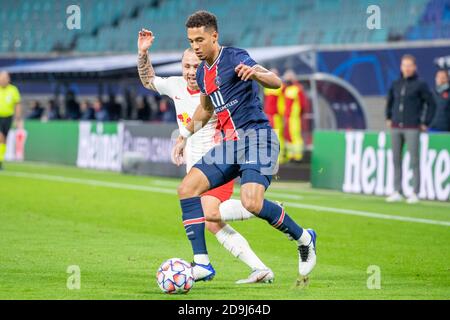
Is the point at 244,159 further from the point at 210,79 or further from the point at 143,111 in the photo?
the point at 143,111

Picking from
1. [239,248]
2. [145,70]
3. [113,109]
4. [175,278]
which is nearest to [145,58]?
[145,70]

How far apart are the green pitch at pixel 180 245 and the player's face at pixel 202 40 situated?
186cm

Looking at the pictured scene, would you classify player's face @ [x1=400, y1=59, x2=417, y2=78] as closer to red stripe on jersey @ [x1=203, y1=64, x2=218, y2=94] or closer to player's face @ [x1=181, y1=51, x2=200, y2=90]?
player's face @ [x1=181, y1=51, x2=200, y2=90]

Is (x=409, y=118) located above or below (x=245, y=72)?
below

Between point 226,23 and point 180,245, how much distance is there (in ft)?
81.5

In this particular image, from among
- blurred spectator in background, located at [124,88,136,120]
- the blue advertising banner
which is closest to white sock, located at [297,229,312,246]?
the blue advertising banner

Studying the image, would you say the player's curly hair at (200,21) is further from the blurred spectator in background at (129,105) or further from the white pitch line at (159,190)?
the blurred spectator in background at (129,105)

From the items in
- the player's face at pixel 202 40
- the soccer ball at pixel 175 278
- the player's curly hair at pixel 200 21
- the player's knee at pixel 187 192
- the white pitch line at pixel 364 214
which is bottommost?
the white pitch line at pixel 364 214

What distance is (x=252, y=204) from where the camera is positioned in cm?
856

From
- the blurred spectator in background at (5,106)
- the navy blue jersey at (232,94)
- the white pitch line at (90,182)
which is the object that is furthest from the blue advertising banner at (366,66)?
the navy blue jersey at (232,94)

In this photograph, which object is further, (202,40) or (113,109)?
(113,109)

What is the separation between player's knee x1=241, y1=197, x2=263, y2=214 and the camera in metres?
8.56

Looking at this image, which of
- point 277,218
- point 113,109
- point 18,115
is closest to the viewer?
point 277,218

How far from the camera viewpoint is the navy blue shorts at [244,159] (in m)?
8.77
